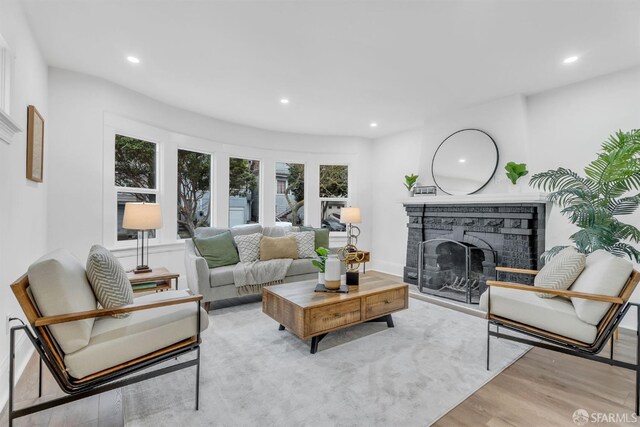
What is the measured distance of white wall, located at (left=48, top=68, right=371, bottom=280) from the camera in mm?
3262

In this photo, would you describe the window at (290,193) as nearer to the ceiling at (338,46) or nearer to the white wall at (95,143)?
the white wall at (95,143)

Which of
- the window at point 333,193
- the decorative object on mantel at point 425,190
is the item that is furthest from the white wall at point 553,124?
the window at point 333,193

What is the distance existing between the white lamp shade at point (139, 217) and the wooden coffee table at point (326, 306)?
1467mm

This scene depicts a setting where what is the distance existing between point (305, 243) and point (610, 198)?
333 centimetres

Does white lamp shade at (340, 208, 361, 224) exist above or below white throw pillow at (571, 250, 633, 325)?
above

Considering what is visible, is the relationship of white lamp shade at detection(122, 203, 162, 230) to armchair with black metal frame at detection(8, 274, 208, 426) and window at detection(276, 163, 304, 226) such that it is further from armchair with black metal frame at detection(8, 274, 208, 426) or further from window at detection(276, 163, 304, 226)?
window at detection(276, 163, 304, 226)

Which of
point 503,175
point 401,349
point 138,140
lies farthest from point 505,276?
point 138,140

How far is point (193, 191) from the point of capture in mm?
4859

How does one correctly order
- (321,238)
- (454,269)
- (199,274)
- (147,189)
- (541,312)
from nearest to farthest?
(541,312), (199,274), (147,189), (454,269), (321,238)

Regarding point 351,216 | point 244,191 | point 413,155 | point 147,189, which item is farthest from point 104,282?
point 413,155

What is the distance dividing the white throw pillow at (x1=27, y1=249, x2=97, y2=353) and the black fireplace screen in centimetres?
395

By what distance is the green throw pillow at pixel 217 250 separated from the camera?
12.1ft

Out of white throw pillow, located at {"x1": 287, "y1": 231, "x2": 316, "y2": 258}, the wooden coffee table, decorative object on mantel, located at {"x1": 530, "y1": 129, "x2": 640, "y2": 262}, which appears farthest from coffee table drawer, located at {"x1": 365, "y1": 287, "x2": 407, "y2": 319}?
decorative object on mantel, located at {"x1": 530, "y1": 129, "x2": 640, "y2": 262}

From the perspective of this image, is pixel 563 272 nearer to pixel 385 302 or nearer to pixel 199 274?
pixel 385 302
